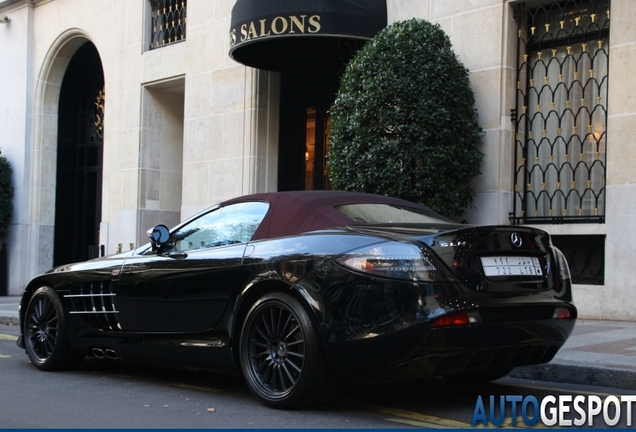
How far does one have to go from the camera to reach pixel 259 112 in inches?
588

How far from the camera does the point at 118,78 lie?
18016 millimetres

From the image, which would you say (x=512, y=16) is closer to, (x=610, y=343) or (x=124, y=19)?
(x=610, y=343)

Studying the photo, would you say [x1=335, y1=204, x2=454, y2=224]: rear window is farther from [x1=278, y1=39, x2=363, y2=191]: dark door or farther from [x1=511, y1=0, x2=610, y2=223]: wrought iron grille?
[x1=278, y1=39, x2=363, y2=191]: dark door

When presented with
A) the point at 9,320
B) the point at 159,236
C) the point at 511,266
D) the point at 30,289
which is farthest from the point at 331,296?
the point at 9,320

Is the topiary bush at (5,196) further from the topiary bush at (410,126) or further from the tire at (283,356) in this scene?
the tire at (283,356)

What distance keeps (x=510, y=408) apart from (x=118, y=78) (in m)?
14.4

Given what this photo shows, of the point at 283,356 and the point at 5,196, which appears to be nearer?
the point at 283,356

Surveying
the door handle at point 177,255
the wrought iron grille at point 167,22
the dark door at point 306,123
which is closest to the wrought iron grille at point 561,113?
the dark door at point 306,123

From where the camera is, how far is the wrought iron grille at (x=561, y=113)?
35.1ft

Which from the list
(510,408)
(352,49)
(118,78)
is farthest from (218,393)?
(118,78)

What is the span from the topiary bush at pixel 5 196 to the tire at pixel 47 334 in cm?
1315

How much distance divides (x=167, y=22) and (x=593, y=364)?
42.5 feet

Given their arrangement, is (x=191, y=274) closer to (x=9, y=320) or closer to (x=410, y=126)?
(x=410, y=126)

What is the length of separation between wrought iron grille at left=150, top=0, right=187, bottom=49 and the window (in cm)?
1113
